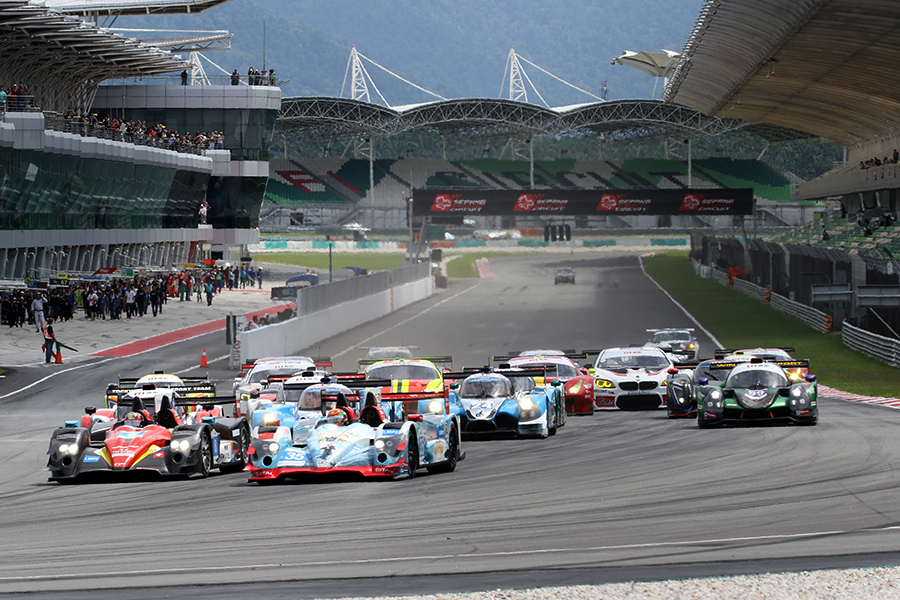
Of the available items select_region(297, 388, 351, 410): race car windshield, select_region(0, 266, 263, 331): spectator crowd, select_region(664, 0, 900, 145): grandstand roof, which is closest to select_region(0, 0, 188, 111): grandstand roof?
select_region(0, 266, 263, 331): spectator crowd

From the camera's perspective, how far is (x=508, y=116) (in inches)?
4648

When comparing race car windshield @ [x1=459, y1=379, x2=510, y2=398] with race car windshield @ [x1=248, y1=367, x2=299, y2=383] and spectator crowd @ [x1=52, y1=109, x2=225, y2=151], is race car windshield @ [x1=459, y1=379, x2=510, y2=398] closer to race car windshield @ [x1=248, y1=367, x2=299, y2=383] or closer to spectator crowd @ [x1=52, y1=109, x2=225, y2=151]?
race car windshield @ [x1=248, y1=367, x2=299, y2=383]

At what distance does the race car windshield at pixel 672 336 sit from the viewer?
35.2 metres

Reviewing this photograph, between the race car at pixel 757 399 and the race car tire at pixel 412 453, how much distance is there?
7.24 m

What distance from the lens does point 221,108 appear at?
8656 cm

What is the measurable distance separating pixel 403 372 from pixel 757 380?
652cm

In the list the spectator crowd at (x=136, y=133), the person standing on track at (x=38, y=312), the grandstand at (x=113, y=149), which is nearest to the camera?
the person standing on track at (x=38, y=312)

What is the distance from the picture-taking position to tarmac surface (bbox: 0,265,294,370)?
1681 inches

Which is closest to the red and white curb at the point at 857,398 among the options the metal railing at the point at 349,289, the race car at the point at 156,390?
the race car at the point at 156,390

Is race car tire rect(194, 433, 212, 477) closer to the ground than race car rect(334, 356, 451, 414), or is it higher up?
closer to the ground

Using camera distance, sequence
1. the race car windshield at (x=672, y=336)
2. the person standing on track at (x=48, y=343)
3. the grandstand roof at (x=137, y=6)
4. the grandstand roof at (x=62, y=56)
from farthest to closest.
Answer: the grandstand roof at (x=137, y=6), the grandstand roof at (x=62, y=56), the person standing on track at (x=48, y=343), the race car windshield at (x=672, y=336)

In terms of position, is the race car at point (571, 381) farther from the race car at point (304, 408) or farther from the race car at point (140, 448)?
the race car at point (140, 448)

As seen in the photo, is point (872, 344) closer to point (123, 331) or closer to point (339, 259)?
point (123, 331)

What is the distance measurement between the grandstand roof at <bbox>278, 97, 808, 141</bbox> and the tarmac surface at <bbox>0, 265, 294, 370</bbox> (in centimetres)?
5141
